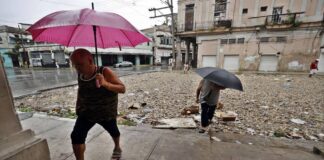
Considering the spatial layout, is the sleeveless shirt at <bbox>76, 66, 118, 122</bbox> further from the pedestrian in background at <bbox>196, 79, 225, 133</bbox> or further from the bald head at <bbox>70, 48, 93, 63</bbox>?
the pedestrian in background at <bbox>196, 79, 225, 133</bbox>

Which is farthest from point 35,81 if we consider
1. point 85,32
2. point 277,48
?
point 277,48

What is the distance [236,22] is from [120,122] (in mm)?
16253

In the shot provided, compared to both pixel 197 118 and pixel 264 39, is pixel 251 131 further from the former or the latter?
pixel 264 39

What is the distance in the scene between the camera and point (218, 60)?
664 inches

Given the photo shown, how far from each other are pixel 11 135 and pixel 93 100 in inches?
28.9

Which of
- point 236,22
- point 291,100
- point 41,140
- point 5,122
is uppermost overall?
point 236,22

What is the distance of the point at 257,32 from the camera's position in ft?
48.9

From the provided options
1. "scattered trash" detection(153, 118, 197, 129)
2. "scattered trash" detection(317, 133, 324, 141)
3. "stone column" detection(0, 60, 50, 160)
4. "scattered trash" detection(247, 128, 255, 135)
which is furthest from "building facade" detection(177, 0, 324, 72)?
"stone column" detection(0, 60, 50, 160)

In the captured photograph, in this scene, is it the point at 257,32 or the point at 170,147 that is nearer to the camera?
the point at 170,147

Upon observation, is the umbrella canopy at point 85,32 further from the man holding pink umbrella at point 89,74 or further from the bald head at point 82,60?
the bald head at point 82,60

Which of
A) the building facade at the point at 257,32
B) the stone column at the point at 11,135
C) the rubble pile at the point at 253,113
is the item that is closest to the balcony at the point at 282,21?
the building facade at the point at 257,32

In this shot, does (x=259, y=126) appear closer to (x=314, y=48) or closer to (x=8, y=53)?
(x=314, y=48)

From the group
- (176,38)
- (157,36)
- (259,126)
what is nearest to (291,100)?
(259,126)

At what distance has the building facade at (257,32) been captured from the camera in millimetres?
13445
